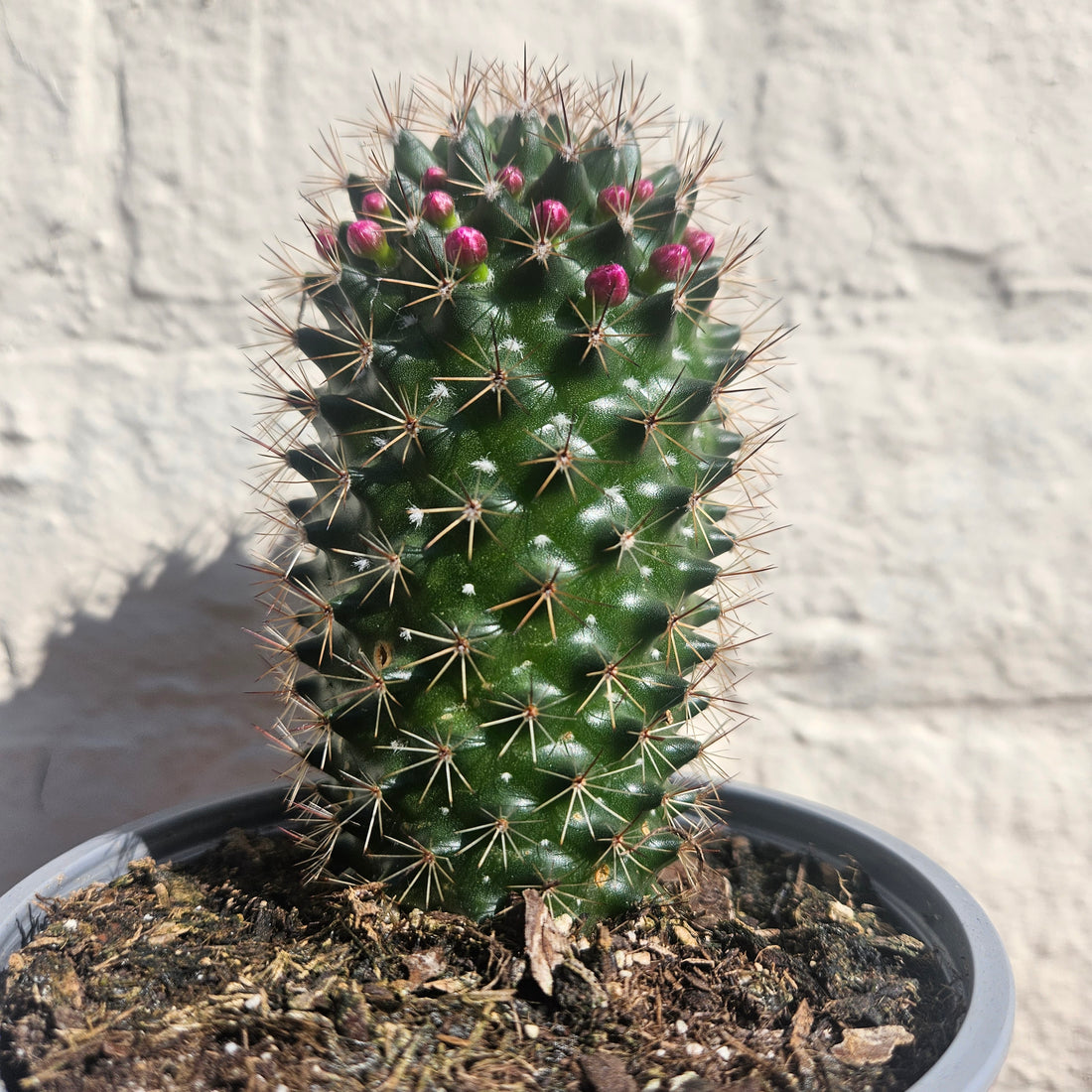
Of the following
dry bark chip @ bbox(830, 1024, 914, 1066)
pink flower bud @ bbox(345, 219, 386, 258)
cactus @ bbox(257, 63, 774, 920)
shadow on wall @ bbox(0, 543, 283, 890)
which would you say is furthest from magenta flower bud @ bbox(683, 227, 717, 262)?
shadow on wall @ bbox(0, 543, 283, 890)

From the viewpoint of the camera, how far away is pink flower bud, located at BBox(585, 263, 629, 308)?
2.44 feet

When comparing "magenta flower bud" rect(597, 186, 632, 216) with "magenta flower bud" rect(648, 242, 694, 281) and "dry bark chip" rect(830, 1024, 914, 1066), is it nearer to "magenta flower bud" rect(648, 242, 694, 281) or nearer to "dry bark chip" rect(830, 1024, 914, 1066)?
"magenta flower bud" rect(648, 242, 694, 281)

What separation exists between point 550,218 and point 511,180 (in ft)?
0.24

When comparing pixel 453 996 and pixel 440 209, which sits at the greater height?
pixel 440 209

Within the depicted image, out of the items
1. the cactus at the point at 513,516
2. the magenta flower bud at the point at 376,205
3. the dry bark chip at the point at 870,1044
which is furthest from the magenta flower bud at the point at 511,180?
the dry bark chip at the point at 870,1044

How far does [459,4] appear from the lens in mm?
1273

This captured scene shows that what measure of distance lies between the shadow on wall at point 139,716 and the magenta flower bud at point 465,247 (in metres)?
0.76

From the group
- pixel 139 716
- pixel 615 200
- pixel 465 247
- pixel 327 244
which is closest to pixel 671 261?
pixel 615 200

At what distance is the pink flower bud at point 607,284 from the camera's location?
743 millimetres

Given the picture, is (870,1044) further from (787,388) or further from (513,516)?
(787,388)

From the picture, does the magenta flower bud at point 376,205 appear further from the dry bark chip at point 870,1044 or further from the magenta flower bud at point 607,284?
the dry bark chip at point 870,1044

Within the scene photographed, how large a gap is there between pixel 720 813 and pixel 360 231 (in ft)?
2.47

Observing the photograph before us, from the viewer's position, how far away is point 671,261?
786 millimetres

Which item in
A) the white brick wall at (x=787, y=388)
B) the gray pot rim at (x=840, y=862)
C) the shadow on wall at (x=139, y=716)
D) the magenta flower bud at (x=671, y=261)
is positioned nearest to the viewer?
the gray pot rim at (x=840, y=862)
